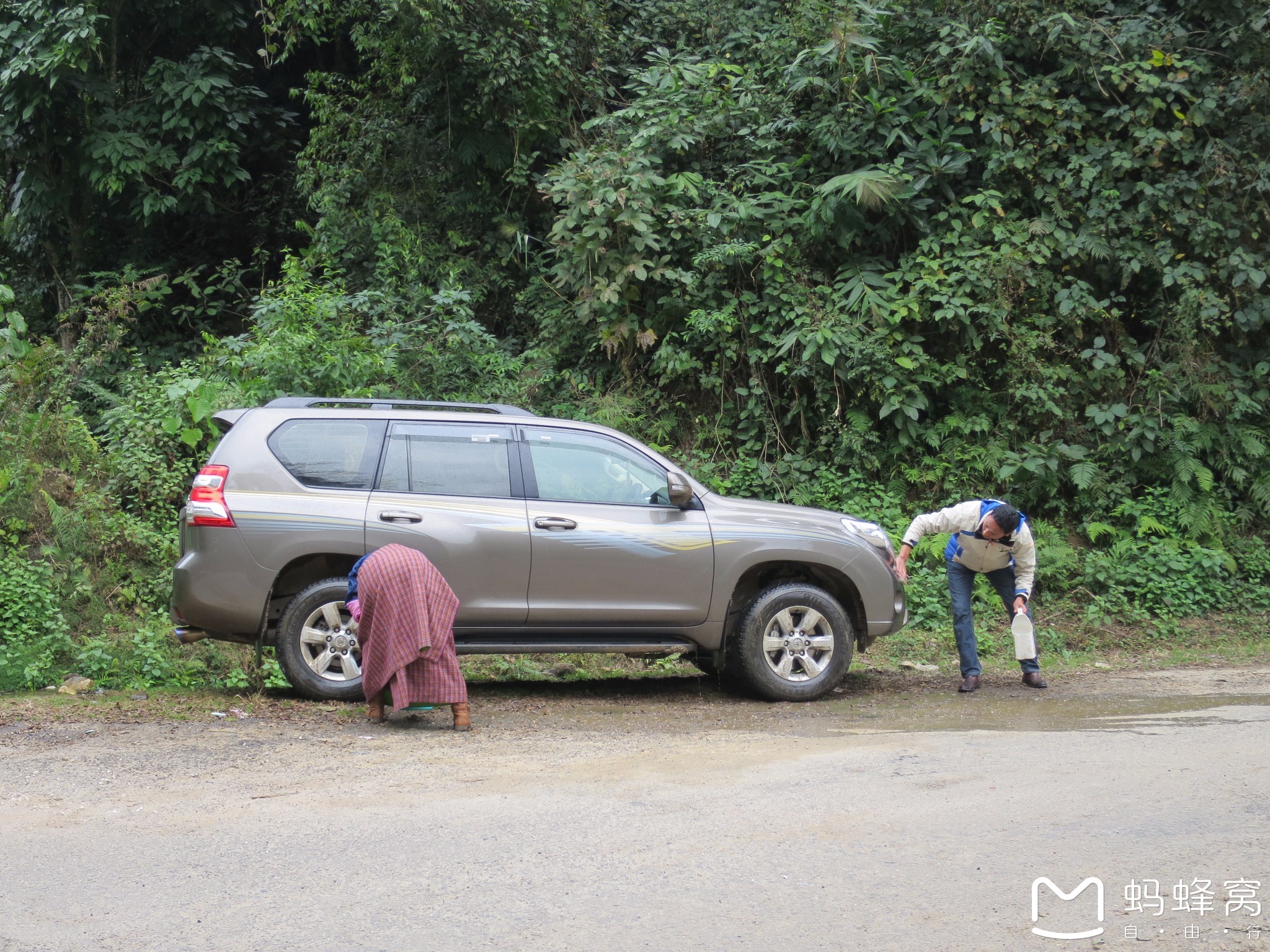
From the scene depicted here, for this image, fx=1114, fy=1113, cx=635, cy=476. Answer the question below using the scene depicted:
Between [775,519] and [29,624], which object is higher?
[775,519]

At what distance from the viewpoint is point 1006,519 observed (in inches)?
314

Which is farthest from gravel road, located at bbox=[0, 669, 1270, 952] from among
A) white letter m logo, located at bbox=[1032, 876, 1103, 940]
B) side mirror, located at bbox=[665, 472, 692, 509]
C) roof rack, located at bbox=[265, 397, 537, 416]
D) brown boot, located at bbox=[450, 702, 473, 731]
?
roof rack, located at bbox=[265, 397, 537, 416]

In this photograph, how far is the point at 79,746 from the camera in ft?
20.8

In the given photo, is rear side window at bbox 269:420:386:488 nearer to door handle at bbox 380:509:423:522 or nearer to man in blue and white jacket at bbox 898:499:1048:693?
door handle at bbox 380:509:423:522

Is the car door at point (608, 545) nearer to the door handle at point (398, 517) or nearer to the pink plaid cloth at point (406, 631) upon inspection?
the door handle at point (398, 517)

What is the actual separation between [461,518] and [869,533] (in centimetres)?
294

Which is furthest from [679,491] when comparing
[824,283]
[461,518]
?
[824,283]

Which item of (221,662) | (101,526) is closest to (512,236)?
(101,526)

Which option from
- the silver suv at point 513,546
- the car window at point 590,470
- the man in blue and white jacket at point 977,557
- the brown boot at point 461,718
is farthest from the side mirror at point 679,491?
the brown boot at point 461,718

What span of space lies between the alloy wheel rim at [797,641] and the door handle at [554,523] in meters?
1.58

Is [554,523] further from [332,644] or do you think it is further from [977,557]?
[977,557]

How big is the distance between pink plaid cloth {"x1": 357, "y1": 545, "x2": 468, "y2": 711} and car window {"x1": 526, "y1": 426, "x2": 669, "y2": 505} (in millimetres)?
1265

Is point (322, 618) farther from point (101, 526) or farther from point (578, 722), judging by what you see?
point (101, 526)

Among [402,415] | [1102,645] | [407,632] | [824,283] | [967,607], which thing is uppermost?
[824,283]
